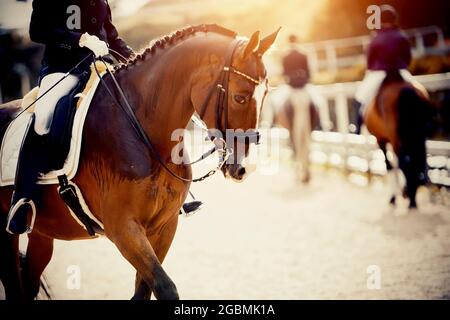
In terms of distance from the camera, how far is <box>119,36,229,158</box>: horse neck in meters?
3.17

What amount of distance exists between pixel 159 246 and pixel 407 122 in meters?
4.81

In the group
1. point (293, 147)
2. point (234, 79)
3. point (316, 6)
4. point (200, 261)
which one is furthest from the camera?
point (316, 6)

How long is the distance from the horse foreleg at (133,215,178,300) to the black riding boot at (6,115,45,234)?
0.71 m

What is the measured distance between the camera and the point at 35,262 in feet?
13.4

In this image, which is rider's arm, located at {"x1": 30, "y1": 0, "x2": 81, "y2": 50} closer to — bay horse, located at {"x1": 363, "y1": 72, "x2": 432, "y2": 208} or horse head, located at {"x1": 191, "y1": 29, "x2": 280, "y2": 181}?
horse head, located at {"x1": 191, "y1": 29, "x2": 280, "y2": 181}

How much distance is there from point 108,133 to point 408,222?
4749 millimetres

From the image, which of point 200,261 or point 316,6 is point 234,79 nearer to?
point 200,261

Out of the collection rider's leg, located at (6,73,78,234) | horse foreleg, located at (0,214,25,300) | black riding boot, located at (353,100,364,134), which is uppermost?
black riding boot, located at (353,100,364,134)

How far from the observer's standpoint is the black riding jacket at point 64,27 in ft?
11.0

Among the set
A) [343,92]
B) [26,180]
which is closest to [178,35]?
[26,180]

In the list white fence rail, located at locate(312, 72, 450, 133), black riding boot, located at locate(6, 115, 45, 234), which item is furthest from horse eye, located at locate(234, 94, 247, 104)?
white fence rail, located at locate(312, 72, 450, 133)
